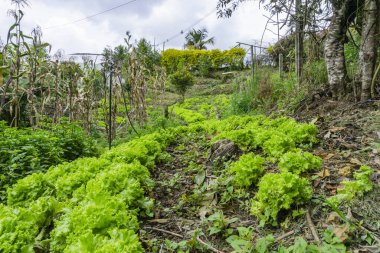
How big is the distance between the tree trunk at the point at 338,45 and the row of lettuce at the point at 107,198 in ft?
5.03

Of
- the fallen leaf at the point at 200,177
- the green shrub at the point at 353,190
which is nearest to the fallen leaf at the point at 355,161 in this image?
the green shrub at the point at 353,190

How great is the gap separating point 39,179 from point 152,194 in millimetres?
1084

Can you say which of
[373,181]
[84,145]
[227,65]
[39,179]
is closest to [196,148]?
[84,145]

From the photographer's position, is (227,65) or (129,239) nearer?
(129,239)

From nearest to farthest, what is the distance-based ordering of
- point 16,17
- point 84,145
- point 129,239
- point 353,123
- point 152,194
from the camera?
point 129,239 → point 152,194 → point 353,123 → point 16,17 → point 84,145

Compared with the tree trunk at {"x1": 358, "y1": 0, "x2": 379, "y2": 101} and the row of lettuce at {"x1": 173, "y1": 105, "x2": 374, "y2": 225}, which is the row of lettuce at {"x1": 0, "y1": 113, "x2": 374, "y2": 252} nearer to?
the row of lettuce at {"x1": 173, "y1": 105, "x2": 374, "y2": 225}

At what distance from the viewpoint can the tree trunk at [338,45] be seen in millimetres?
4254

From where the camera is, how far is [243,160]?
8.48 feet

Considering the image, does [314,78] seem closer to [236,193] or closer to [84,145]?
[236,193]

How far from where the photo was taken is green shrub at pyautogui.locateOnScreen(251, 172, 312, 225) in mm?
1892

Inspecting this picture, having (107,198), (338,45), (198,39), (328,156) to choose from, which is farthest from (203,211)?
(198,39)

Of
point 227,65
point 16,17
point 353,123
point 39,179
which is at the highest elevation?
point 227,65

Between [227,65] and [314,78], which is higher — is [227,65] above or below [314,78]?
above

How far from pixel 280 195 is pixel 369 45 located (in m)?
3.01
